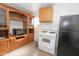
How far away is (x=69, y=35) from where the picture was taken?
3.87ft

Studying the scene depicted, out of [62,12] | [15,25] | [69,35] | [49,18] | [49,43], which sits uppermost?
[62,12]

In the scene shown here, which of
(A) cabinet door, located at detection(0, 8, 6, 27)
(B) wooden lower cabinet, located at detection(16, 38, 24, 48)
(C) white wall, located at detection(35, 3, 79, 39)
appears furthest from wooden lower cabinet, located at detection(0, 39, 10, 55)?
(C) white wall, located at detection(35, 3, 79, 39)

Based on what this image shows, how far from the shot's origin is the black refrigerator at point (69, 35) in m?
1.13

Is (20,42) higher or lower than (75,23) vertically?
lower

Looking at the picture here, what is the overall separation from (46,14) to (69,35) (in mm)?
542

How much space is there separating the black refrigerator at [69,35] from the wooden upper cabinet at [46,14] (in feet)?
0.78

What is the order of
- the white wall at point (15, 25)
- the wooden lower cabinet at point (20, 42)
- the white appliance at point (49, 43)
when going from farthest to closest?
the white appliance at point (49, 43), the wooden lower cabinet at point (20, 42), the white wall at point (15, 25)

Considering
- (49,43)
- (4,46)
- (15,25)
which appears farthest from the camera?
(49,43)

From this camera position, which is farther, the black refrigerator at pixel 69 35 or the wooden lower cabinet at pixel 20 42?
the wooden lower cabinet at pixel 20 42

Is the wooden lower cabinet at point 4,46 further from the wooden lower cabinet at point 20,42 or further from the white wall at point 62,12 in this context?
the white wall at point 62,12

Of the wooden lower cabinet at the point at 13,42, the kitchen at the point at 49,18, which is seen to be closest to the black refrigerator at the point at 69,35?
the kitchen at the point at 49,18

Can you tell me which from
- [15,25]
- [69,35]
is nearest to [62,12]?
[69,35]

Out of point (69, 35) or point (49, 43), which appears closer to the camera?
point (69, 35)

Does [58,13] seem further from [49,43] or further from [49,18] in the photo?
[49,43]
